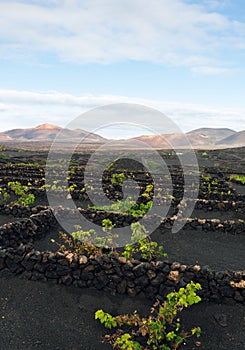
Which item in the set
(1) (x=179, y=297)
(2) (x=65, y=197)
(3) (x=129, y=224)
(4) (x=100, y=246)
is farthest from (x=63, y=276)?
(2) (x=65, y=197)

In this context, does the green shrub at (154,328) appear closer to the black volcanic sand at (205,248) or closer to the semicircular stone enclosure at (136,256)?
the semicircular stone enclosure at (136,256)

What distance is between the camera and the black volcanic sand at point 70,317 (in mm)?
7059

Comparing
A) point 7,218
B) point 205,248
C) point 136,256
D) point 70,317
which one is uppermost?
point 7,218

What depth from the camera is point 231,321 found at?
7.84 meters

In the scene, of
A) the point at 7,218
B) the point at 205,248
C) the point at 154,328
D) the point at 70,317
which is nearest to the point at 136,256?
the point at 205,248

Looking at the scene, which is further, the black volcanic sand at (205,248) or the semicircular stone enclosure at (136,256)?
the black volcanic sand at (205,248)

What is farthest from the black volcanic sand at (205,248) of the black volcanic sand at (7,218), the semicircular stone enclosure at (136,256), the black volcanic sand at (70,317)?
the black volcanic sand at (7,218)

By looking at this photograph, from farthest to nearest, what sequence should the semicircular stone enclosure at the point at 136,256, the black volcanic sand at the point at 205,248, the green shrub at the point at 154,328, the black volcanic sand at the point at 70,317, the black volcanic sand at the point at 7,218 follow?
1. the black volcanic sand at the point at 7,218
2. the black volcanic sand at the point at 205,248
3. the semicircular stone enclosure at the point at 136,256
4. the black volcanic sand at the point at 70,317
5. the green shrub at the point at 154,328

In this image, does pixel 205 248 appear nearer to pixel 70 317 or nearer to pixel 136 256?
pixel 136 256

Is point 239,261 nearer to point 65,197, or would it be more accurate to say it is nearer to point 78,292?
point 78,292

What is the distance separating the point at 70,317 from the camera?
7.83m

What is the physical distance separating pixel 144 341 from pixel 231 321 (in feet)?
7.59

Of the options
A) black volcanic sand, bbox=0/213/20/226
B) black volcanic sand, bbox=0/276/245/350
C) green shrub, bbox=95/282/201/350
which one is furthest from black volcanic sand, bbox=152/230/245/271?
black volcanic sand, bbox=0/213/20/226

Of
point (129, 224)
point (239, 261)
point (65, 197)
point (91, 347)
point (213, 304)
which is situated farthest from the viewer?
point (65, 197)
